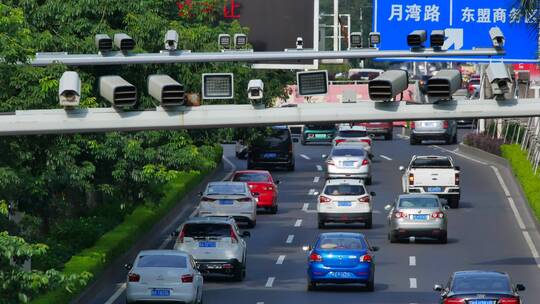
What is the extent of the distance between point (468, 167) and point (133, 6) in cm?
3734

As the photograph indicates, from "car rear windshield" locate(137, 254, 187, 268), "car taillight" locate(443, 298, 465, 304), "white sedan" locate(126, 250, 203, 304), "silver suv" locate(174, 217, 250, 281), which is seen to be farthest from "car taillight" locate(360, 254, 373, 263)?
"car taillight" locate(443, 298, 465, 304)

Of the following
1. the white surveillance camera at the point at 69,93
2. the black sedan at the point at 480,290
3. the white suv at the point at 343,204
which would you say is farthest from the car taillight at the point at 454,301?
the white suv at the point at 343,204

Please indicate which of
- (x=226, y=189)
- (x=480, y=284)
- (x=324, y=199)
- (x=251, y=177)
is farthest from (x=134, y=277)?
(x=251, y=177)

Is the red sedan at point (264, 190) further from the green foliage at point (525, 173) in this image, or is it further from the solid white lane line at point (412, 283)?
the solid white lane line at point (412, 283)

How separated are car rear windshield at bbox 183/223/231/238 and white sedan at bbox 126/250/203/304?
203 inches

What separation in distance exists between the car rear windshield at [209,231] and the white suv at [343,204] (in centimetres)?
1231

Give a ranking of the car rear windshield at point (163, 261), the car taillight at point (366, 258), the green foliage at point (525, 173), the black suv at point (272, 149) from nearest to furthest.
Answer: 1. the car rear windshield at point (163, 261)
2. the car taillight at point (366, 258)
3. the green foliage at point (525, 173)
4. the black suv at point (272, 149)

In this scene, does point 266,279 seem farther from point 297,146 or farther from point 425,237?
point 297,146

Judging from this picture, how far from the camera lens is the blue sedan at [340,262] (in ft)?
125

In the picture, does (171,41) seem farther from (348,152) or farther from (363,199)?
(348,152)

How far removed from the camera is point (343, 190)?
172 ft

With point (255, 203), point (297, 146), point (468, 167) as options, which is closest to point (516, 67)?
point (297, 146)

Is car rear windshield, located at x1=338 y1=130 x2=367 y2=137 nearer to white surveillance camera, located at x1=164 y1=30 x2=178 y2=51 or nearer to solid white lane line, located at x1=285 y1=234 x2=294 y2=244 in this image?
solid white lane line, located at x1=285 y1=234 x2=294 y2=244

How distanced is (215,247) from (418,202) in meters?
10.6
